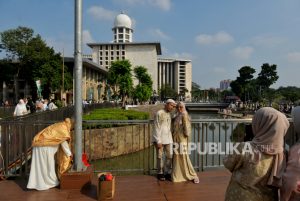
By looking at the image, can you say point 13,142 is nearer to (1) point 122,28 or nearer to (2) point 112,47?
(2) point 112,47

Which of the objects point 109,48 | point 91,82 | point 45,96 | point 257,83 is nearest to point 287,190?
point 45,96

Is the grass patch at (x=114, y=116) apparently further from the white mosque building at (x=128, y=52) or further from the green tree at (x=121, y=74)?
the white mosque building at (x=128, y=52)

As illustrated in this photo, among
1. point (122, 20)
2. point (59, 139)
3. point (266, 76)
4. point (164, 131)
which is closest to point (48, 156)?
point (59, 139)

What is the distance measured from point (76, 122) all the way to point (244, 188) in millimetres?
3899

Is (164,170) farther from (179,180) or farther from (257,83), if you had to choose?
(257,83)

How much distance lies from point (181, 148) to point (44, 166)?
2568mm

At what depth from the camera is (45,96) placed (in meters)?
54.7

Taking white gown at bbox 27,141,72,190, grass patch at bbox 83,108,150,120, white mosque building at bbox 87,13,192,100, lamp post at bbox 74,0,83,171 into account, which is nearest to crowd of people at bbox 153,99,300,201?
lamp post at bbox 74,0,83,171

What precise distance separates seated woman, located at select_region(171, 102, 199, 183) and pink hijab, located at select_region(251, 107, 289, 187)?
3420 millimetres

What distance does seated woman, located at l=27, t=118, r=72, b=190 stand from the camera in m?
6.25

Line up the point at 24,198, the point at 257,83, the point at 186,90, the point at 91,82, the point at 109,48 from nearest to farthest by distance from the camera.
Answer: the point at 24,198 < the point at 91,82 < the point at 257,83 < the point at 109,48 < the point at 186,90

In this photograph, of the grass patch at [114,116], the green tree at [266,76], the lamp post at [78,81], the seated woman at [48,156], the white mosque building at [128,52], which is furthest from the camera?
the white mosque building at [128,52]

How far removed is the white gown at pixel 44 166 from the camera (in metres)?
6.25

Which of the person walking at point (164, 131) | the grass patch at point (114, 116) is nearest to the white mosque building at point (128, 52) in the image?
the grass patch at point (114, 116)
